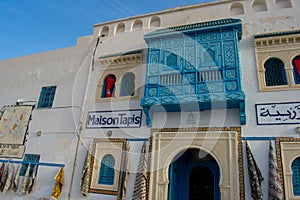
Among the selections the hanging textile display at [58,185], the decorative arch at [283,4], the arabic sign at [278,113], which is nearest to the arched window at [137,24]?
the decorative arch at [283,4]

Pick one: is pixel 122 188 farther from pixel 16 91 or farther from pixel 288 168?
pixel 16 91

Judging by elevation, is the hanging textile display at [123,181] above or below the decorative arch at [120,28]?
below

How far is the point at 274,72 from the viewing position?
6.55 metres

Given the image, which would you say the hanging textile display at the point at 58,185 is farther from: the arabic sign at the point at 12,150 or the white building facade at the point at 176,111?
the arabic sign at the point at 12,150

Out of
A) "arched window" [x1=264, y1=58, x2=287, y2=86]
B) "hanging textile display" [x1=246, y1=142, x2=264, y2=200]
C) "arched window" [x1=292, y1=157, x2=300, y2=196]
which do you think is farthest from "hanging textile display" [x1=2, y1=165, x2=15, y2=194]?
"arched window" [x1=264, y1=58, x2=287, y2=86]

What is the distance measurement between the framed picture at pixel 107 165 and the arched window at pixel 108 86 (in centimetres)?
171

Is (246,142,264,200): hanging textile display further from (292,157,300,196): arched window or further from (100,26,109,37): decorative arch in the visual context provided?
(100,26,109,37): decorative arch

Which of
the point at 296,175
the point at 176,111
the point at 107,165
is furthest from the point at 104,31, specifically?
the point at 296,175

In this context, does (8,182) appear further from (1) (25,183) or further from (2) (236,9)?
(2) (236,9)

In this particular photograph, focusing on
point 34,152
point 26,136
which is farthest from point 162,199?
point 26,136

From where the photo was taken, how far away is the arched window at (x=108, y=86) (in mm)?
8305

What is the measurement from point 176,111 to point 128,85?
2189mm

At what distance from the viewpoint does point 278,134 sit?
579 cm

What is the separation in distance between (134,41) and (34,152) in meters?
5.56
